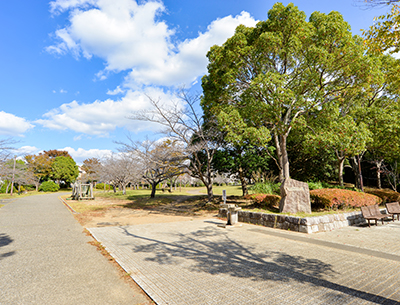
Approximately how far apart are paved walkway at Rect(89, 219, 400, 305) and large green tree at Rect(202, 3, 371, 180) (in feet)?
16.7

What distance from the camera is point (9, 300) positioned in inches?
128

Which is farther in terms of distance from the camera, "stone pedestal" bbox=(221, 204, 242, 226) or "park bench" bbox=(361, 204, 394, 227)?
"stone pedestal" bbox=(221, 204, 242, 226)

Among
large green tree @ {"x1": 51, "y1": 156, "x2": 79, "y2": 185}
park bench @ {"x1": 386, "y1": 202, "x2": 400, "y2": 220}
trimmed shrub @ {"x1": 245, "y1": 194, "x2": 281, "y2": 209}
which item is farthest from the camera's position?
large green tree @ {"x1": 51, "y1": 156, "x2": 79, "y2": 185}

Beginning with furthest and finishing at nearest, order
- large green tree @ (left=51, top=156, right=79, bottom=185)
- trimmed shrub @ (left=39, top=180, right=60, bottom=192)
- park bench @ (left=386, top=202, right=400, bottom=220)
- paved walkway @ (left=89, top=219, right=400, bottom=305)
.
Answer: large green tree @ (left=51, top=156, right=79, bottom=185), trimmed shrub @ (left=39, top=180, right=60, bottom=192), park bench @ (left=386, top=202, right=400, bottom=220), paved walkway @ (left=89, top=219, right=400, bottom=305)

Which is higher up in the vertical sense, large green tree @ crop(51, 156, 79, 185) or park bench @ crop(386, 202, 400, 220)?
large green tree @ crop(51, 156, 79, 185)

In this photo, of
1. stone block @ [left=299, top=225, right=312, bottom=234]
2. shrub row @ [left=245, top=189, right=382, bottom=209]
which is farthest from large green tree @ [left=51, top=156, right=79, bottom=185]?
stone block @ [left=299, top=225, right=312, bottom=234]

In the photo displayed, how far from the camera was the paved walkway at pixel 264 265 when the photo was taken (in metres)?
3.29

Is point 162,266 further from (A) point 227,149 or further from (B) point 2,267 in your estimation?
(A) point 227,149

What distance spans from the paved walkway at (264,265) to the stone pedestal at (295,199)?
1.59 m

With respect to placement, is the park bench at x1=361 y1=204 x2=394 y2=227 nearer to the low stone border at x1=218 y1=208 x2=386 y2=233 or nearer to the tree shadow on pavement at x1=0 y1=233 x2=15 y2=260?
the low stone border at x1=218 y1=208 x2=386 y2=233

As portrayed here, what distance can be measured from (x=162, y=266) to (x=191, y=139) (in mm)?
11313

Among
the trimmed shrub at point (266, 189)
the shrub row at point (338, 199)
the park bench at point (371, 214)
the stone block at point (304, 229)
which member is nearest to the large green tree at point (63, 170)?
the trimmed shrub at point (266, 189)

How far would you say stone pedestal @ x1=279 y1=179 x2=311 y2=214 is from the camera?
9016 millimetres

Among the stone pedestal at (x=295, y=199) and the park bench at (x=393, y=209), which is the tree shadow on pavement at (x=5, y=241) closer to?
the stone pedestal at (x=295, y=199)
